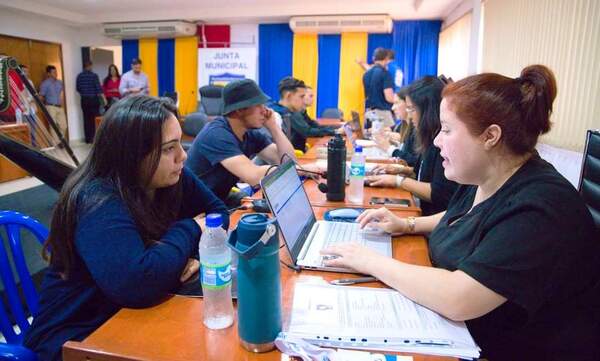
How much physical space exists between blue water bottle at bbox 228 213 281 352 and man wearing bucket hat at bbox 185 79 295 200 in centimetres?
129

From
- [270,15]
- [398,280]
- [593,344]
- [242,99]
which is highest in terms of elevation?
[270,15]

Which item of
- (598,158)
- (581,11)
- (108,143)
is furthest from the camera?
(581,11)

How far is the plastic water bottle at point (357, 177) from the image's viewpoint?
70.1 inches

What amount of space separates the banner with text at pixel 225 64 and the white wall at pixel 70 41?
7.43ft

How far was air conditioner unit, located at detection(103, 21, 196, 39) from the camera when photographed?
7.66 m

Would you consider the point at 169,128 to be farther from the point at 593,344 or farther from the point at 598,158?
the point at 598,158

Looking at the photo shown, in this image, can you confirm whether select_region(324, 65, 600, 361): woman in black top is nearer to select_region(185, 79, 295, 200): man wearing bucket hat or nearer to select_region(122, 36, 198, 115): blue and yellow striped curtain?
select_region(185, 79, 295, 200): man wearing bucket hat

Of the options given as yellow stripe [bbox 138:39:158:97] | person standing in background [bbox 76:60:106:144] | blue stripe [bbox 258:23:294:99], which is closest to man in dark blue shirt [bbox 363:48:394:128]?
blue stripe [bbox 258:23:294:99]

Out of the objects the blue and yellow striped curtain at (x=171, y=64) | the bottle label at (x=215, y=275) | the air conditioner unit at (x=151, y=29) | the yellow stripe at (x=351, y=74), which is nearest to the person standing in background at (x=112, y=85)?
the blue and yellow striped curtain at (x=171, y=64)

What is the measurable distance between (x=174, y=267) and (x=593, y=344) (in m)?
1.02

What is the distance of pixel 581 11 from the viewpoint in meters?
2.59

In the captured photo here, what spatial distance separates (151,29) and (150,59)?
0.95 m

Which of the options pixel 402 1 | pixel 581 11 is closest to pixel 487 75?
pixel 581 11

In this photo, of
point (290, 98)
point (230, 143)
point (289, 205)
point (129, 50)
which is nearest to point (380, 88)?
point (290, 98)
